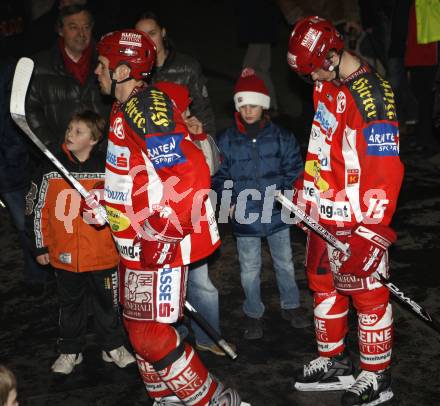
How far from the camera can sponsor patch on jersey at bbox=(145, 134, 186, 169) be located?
4.20 meters

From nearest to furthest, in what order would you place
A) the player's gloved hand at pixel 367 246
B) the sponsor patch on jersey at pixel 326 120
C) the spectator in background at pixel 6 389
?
1. the spectator in background at pixel 6 389
2. the player's gloved hand at pixel 367 246
3. the sponsor patch on jersey at pixel 326 120

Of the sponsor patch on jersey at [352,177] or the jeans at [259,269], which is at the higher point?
the sponsor patch on jersey at [352,177]

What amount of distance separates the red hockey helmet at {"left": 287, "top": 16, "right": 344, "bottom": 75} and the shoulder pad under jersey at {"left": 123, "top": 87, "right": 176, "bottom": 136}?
2.91 feet

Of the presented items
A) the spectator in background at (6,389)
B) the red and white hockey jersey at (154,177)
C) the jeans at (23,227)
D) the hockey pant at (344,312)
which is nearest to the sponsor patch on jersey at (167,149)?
the red and white hockey jersey at (154,177)

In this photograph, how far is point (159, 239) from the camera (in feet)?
14.2

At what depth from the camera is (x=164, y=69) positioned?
5926mm

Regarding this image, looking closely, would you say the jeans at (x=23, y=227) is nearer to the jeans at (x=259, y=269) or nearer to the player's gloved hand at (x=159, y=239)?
the jeans at (x=259, y=269)

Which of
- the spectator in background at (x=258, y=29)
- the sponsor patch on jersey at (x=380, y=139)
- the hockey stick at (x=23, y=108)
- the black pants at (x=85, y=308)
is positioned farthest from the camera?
the spectator in background at (x=258, y=29)


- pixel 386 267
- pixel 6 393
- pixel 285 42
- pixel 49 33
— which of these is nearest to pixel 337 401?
pixel 386 267

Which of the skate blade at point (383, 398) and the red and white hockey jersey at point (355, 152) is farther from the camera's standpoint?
the skate blade at point (383, 398)

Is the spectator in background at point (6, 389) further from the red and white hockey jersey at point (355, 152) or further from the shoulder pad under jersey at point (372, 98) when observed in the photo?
→ the shoulder pad under jersey at point (372, 98)

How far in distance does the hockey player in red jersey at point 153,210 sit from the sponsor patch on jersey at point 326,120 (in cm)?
89

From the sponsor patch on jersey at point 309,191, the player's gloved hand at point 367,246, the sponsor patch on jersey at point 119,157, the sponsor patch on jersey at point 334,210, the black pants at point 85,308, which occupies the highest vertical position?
the sponsor patch on jersey at point 119,157

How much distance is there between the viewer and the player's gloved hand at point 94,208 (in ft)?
16.2
